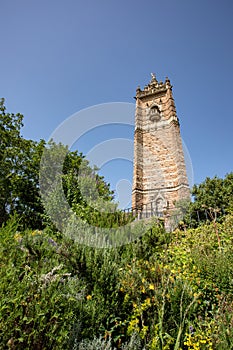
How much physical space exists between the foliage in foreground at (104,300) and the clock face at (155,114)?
17.4 metres

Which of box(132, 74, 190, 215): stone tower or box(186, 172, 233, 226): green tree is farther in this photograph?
box(132, 74, 190, 215): stone tower

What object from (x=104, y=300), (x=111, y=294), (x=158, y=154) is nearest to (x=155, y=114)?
(x=158, y=154)

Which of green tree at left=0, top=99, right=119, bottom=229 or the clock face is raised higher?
the clock face

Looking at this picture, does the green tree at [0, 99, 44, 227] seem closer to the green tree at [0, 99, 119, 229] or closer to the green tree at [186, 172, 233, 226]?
the green tree at [0, 99, 119, 229]

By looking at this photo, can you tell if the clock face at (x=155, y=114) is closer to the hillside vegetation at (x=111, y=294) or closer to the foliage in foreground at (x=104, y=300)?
the hillside vegetation at (x=111, y=294)

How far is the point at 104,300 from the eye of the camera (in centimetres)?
297

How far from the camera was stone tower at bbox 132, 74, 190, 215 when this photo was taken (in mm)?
15766

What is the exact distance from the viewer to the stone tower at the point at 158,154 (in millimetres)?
15766

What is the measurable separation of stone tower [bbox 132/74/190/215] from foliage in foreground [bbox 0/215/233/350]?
1126cm

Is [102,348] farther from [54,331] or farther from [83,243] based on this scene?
[83,243]

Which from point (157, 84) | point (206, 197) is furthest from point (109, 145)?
point (157, 84)

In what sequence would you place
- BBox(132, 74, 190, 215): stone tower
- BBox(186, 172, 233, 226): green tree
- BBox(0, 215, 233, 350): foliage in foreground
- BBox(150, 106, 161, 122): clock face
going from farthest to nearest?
1. BBox(150, 106, 161, 122): clock face
2. BBox(132, 74, 190, 215): stone tower
3. BBox(186, 172, 233, 226): green tree
4. BBox(0, 215, 233, 350): foliage in foreground

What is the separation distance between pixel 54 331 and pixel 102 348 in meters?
0.77

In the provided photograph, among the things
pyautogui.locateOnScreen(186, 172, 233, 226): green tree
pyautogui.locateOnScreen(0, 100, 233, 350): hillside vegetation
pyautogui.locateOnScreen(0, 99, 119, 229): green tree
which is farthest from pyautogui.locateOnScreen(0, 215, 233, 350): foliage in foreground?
pyautogui.locateOnScreen(0, 99, 119, 229): green tree
